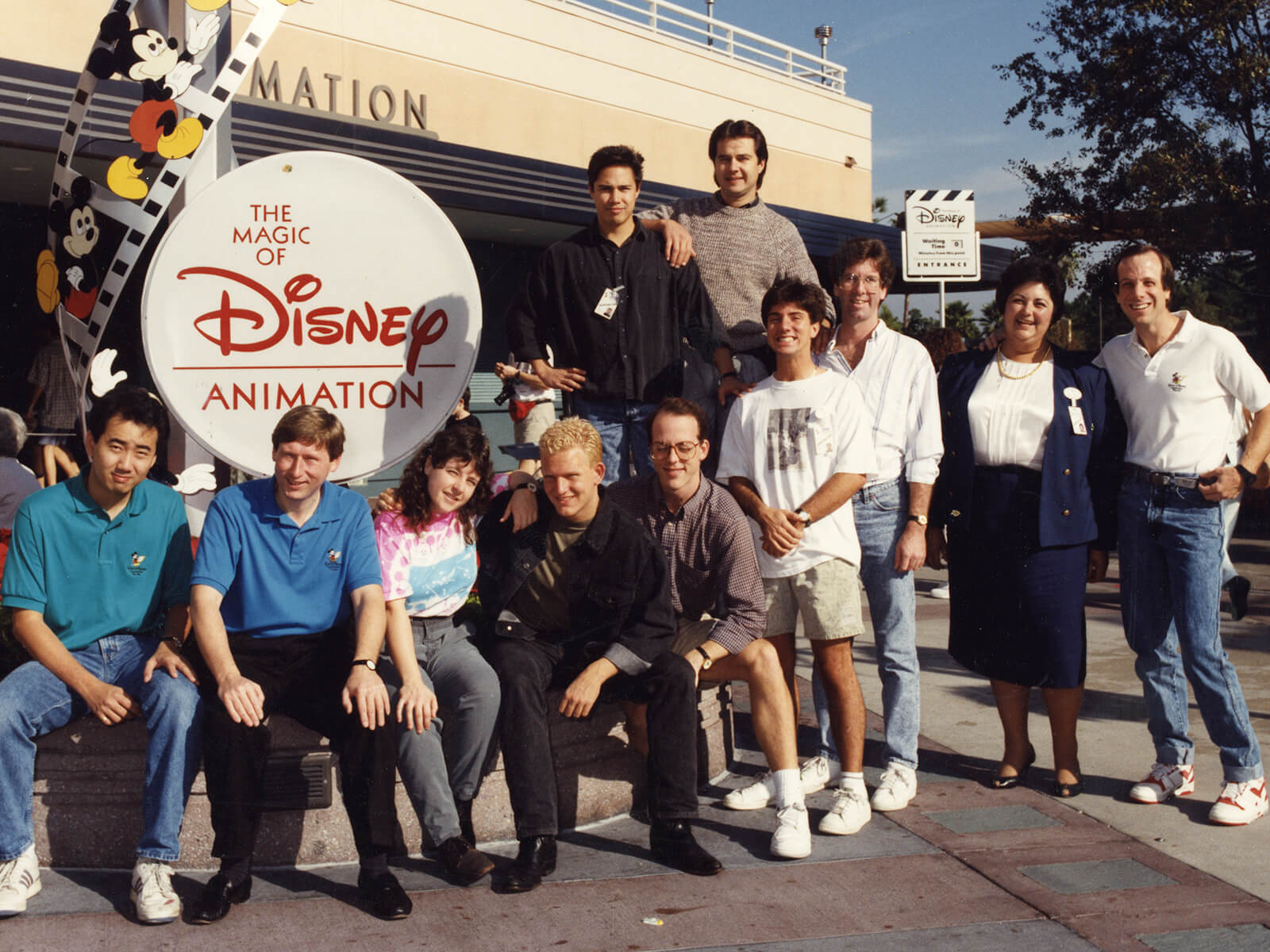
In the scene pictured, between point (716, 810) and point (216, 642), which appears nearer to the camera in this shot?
point (216, 642)

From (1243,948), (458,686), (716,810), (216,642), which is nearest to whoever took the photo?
(1243,948)

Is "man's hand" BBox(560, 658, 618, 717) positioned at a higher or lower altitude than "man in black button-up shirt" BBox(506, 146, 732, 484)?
lower

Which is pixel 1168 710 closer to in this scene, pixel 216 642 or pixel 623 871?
pixel 623 871

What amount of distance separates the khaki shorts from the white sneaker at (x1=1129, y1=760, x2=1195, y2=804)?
120 centimetres

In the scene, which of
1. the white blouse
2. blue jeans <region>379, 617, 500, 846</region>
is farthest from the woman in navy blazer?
blue jeans <region>379, 617, 500, 846</region>

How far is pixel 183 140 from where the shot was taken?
4621 mm

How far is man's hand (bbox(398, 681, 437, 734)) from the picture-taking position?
12.2 feet

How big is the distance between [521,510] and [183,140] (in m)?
2.00

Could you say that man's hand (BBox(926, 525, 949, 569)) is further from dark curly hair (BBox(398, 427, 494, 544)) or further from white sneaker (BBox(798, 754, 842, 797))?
dark curly hair (BBox(398, 427, 494, 544))

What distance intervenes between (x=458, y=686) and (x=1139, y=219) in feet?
55.9

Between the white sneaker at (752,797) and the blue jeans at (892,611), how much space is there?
475 mm

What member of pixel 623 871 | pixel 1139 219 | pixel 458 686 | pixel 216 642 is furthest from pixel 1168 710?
pixel 1139 219

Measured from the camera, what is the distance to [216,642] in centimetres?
365

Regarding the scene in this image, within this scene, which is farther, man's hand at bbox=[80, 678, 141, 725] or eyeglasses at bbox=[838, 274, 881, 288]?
eyeglasses at bbox=[838, 274, 881, 288]
